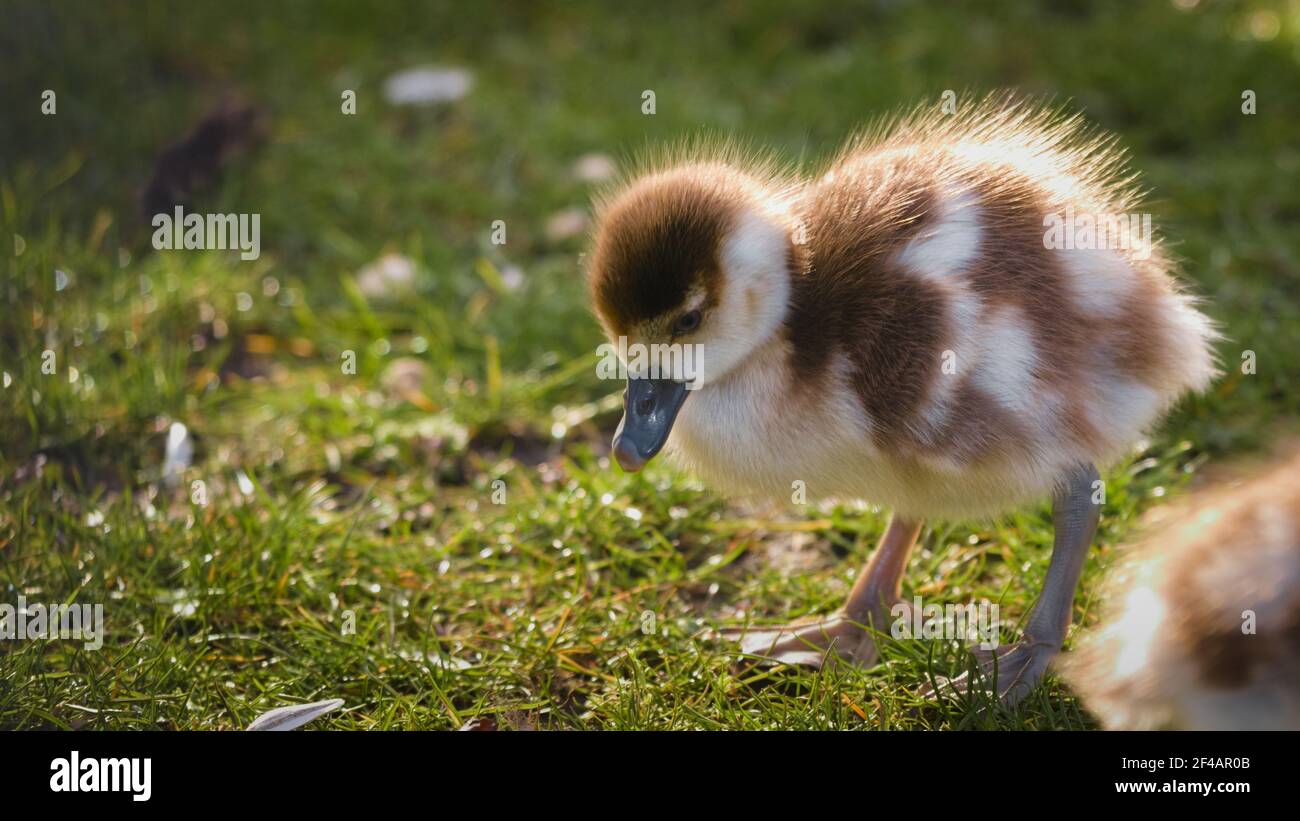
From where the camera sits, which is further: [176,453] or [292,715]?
[176,453]

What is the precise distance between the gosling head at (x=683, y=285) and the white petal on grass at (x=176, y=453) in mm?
1512

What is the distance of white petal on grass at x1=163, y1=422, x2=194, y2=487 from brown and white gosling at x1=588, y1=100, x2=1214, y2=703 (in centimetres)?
150

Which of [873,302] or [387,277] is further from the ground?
[387,277]

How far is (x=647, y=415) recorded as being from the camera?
2.31 m

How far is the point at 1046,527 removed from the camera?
2.90m

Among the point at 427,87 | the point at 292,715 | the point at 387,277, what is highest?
the point at 427,87

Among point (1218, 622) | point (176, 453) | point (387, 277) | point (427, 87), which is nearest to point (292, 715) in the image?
point (176, 453)

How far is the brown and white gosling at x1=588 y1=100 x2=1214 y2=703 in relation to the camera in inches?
86.4

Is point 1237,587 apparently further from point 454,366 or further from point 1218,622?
point 454,366

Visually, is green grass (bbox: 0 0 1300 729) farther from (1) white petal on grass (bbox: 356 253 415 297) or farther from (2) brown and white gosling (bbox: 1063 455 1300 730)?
(2) brown and white gosling (bbox: 1063 455 1300 730)

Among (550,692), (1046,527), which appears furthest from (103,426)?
(1046,527)

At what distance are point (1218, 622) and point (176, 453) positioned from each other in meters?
2.62

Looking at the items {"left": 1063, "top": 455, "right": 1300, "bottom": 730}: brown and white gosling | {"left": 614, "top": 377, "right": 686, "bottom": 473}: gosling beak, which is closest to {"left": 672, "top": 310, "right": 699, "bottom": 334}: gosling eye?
{"left": 614, "top": 377, "right": 686, "bottom": 473}: gosling beak

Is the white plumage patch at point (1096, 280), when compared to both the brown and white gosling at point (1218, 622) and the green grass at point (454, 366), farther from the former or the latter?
the green grass at point (454, 366)
